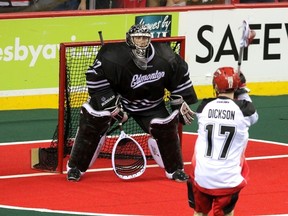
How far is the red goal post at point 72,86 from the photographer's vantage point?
11781 mm

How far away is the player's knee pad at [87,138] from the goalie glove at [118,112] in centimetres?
7

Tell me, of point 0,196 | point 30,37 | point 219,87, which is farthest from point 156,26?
point 219,87

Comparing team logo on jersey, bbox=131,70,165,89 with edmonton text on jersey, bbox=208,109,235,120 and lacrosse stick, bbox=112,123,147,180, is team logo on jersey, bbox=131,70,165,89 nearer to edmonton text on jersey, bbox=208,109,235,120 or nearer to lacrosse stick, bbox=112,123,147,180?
lacrosse stick, bbox=112,123,147,180

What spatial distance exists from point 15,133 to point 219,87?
515cm

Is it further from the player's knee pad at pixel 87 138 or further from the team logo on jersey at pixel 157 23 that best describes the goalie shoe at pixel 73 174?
the team logo on jersey at pixel 157 23

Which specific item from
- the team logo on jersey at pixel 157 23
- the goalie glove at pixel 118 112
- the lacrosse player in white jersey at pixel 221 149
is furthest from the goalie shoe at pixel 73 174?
the team logo on jersey at pixel 157 23

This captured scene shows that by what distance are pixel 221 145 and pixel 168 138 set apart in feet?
8.92

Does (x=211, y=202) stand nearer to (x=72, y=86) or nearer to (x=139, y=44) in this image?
(x=139, y=44)

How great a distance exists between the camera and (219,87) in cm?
895

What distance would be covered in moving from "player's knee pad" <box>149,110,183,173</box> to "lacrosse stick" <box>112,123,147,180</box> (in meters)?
0.24

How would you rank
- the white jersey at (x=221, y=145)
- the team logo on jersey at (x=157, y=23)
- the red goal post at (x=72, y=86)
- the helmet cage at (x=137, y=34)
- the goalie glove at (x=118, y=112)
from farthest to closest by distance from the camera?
the team logo on jersey at (x=157, y=23) < the red goal post at (x=72, y=86) < the goalie glove at (x=118, y=112) < the helmet cage at (x=137, y=34) < the white jersey at (x=221, y=145)

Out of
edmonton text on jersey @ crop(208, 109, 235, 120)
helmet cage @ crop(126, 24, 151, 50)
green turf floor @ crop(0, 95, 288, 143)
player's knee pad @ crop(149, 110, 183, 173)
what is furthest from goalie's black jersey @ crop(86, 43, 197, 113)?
edmonton text on jersey @ crop(208, 109, 235, 120)

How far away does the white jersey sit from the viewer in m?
8.81

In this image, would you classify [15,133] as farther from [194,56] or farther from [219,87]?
[219,87]
